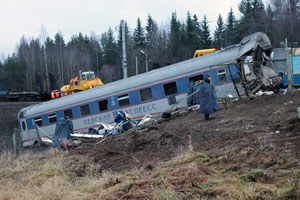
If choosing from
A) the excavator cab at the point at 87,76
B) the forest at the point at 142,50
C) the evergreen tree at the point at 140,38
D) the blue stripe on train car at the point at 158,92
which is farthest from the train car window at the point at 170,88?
the evergreen tree at the point at 140,38

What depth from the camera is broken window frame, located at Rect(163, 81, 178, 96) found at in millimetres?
15406

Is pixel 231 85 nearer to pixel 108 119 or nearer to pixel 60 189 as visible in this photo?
pixel 108 119

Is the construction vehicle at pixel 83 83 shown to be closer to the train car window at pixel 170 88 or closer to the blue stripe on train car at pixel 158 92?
the blue stripe on train car at pixel 158 92

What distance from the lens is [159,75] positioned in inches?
621

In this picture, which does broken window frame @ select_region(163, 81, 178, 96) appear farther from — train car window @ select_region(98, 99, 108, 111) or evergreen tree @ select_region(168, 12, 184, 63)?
evergreen tree @ select_region(168, 12, 184, 63)

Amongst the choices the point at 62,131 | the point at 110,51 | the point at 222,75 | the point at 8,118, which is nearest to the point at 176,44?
the point at 110,51

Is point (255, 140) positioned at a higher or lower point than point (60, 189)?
higher

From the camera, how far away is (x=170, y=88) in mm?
15555

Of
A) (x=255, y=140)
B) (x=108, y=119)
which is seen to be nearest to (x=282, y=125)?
(x=255, y=140)

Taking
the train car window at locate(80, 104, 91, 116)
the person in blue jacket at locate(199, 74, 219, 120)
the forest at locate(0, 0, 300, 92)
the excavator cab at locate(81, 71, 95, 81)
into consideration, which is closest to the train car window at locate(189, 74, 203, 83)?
the person in blue jacket at locate(199, 74, 219, 120)

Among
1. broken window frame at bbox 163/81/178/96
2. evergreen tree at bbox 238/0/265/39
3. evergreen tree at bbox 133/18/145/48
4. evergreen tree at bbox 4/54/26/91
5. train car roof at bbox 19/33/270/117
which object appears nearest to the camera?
train car roof at bbox 19/33/270/117

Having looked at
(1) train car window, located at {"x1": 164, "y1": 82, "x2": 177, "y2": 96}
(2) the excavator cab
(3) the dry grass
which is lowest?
(3) the dry grass

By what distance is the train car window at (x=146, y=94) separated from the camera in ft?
52.3

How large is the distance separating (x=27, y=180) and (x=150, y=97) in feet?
31.6
